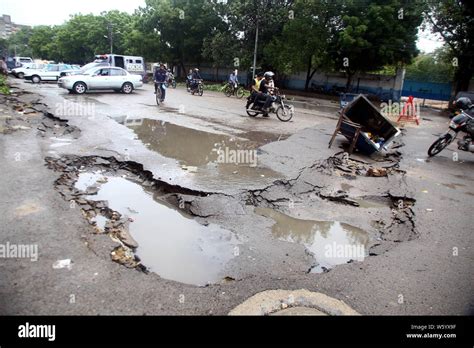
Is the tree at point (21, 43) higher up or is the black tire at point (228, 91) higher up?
the tree at point (21, 43)

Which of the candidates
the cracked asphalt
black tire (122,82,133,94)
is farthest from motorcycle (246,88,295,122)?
black tire (122,82,133,94)

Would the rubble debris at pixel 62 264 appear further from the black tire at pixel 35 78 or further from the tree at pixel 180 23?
the tree at pixel 180 23

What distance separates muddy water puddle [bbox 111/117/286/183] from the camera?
6.20 meters

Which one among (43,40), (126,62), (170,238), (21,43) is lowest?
(170,238)

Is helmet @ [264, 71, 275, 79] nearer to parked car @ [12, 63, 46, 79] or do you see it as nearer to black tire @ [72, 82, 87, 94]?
black tire @ [72, 82, 87, 94]

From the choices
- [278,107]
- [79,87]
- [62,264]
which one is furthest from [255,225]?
[79,87]

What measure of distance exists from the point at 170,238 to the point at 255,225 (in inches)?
43.5

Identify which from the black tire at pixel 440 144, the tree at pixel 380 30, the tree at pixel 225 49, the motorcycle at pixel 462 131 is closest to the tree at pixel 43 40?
the tree at pixel 225 49

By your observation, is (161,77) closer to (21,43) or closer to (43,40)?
(43,40)

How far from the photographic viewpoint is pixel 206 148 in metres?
7.86

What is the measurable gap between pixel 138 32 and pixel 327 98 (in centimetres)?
2185

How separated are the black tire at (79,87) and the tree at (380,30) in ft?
53.1

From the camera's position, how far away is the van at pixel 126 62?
24892 mm

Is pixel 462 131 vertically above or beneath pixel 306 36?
beneath
